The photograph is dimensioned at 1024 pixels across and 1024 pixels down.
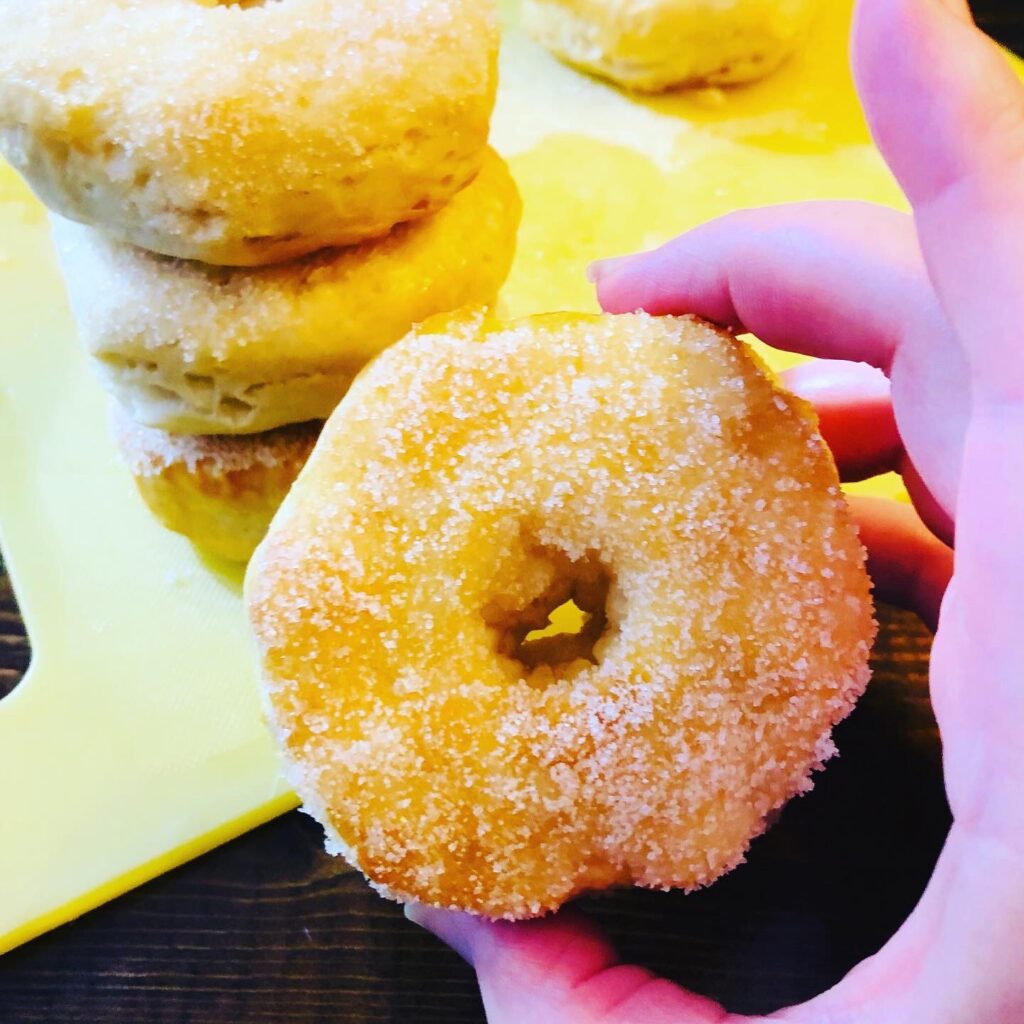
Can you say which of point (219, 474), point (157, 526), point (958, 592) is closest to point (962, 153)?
point (958, 592)

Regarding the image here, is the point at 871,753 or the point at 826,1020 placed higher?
the point at 826,1020

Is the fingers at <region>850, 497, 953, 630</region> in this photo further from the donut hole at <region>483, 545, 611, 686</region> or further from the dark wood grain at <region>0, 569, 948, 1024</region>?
the donut hole at <region>483, 545, 611, 686</region>

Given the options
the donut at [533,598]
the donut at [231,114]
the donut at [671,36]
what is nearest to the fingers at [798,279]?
the donut at [533,598]

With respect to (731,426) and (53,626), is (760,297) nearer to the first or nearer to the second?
(731,426)

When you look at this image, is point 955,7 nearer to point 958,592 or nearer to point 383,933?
point 958,592

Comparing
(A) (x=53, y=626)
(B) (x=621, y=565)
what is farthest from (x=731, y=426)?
(A) (x=53, y=626)

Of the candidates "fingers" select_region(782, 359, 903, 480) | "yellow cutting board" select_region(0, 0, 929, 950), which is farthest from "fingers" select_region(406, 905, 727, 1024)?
"fingers" select_region(782, 359, 903, 480)
